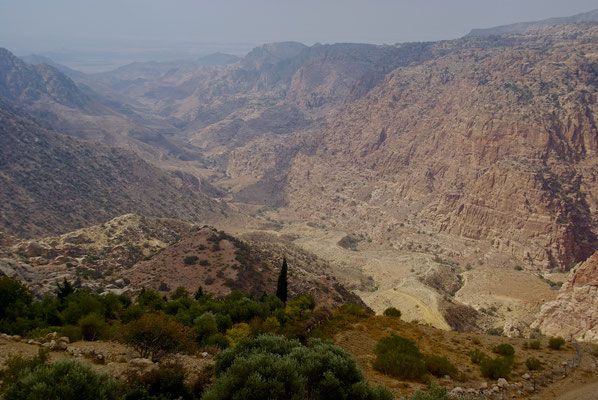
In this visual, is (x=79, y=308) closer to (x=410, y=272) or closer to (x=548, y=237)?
(x=410, y=272)

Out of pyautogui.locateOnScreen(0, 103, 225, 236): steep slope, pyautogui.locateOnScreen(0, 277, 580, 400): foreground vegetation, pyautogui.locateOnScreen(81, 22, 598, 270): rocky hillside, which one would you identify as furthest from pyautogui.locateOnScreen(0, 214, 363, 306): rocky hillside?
pyautogui.locateOnScreen(81, 22, 598, 270): rocky hillside

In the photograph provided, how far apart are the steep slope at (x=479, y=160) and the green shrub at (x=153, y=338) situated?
291 feet

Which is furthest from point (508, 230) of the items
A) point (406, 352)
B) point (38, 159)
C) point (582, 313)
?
point (38, 159)

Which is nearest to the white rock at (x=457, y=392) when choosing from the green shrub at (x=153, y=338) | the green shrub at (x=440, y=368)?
the green shrub at (x=440, y=368)

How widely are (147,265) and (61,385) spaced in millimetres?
43616

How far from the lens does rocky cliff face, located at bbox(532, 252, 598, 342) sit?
1772 inches

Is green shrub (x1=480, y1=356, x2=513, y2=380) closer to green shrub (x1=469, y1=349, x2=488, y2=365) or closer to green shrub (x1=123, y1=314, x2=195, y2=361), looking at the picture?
green shrub (x1=469, y1=349, x2=488, y2=365)

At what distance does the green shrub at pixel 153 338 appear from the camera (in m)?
18.0

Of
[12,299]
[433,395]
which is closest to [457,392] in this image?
[433,395]

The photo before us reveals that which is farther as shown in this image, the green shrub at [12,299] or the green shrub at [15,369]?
the green shrub at [12,299]

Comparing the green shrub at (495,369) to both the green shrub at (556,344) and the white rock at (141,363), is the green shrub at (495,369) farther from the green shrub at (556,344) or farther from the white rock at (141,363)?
the white rock at (141,363)

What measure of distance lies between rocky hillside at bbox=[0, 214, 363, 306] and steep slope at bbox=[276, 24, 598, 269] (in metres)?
61.2

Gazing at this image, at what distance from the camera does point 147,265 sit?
169 ft

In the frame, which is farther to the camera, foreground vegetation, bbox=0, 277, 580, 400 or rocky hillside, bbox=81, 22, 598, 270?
rocky hillside, bbox=81, 22, 598, 270
